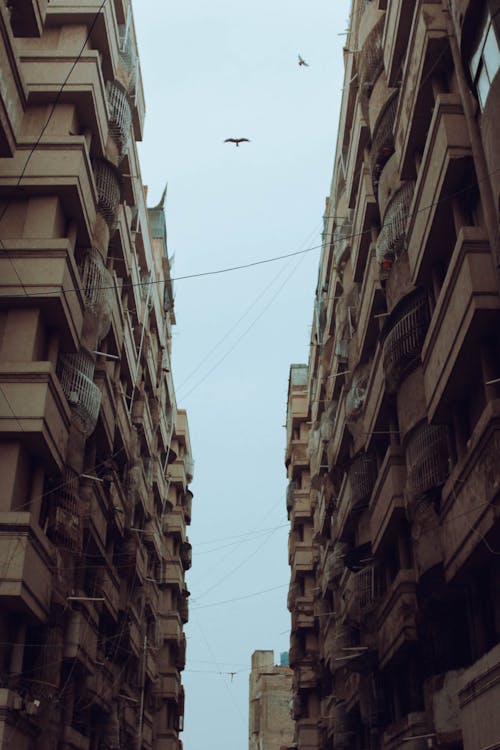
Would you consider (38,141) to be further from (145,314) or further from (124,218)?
(145,314)

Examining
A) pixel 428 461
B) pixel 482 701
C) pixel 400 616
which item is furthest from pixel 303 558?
pixel 482 701

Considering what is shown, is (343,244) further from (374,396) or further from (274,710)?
(274,710)

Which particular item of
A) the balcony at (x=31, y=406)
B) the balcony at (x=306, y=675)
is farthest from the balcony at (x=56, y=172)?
the balcony at (x=306, y=675)

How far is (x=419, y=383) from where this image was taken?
19156 mm

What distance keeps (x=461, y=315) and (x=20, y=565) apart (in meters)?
9.23

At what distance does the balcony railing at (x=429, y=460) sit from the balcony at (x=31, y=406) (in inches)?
305

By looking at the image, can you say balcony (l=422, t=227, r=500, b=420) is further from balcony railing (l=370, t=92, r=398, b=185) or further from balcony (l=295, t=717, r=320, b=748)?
balcony (l=295, t=717, r=320, b=748)

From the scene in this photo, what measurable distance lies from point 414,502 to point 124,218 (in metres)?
14.0

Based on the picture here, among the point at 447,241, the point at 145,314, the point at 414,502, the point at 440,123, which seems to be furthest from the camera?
the point at 145,314

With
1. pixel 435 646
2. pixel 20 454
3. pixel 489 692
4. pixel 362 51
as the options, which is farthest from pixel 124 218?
pixel 489 692

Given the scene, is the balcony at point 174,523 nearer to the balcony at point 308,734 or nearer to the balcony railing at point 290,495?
the balcony railing at point 290,495

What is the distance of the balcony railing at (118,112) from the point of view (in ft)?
79.9

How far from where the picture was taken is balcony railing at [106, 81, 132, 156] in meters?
24.4

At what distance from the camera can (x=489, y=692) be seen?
12859 mm
